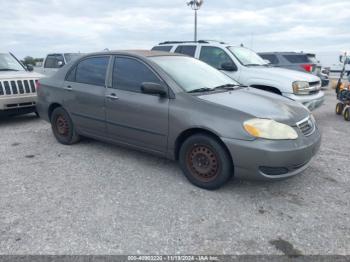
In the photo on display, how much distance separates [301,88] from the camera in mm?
6367

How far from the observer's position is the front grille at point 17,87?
21.8 ft

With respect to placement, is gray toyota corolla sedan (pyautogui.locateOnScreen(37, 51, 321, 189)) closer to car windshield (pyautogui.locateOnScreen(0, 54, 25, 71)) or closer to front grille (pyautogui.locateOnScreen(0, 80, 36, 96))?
front grille (pyautogui.locateOnScreen(0, 80, 36, 96))

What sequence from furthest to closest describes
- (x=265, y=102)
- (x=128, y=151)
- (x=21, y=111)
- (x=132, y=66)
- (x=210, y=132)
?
(x=21, y=111) → (x=128, y=151) → (x=132, y=66) → (x=265, y=102) → (x=210, y=132)

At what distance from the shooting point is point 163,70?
397 centimetres

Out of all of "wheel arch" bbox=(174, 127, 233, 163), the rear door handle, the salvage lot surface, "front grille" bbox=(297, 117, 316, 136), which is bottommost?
the salvage lot surface

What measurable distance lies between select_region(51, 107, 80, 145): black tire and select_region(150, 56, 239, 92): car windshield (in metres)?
1.97

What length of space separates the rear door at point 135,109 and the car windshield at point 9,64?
14.9ft

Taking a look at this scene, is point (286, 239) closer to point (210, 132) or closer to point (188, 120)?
point (210, 132)

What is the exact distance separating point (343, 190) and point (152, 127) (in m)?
2.41

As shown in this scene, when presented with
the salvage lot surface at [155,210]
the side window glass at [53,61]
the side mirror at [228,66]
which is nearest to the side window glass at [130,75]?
the salvage lot surface at [155,210]

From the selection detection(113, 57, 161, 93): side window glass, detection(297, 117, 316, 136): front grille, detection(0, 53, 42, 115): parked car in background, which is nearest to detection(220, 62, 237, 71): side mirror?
detection(113, 57, 161, 93): side window glass

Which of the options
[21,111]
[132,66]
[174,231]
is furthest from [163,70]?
[21,111]

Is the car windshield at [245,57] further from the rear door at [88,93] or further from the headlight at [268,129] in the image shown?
the headlight at [268,129]

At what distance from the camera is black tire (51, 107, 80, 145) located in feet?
17.0
